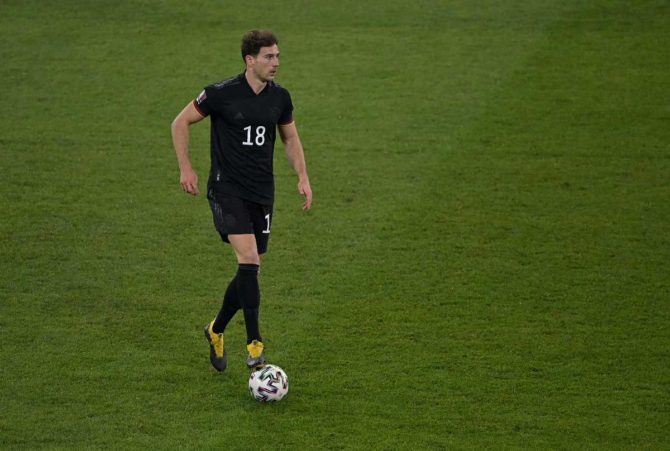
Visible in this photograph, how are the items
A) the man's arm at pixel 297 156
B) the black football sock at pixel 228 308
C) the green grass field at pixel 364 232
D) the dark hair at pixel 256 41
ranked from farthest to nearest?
the man's arm at pixel 297 156, the black football sock at pixel 228 308, the dark hair at pixel 256 41, the green grass field at pixel 364 232

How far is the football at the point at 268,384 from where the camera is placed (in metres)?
6.71

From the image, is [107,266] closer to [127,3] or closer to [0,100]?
[0,100]

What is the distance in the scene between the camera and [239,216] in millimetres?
6969

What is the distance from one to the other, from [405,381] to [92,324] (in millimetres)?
2196

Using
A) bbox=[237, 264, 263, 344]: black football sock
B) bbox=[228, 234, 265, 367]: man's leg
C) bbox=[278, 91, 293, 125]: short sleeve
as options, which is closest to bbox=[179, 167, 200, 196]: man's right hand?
bbox=[228, 234, 265, 367]: man's leg

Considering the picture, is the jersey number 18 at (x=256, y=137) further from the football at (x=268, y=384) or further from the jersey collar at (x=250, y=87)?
the football at (x=268, y=384)

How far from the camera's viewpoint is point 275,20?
14.2 m

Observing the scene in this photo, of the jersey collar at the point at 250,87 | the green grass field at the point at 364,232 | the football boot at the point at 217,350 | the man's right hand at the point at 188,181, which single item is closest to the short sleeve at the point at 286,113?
the jersey collar at the point at 250,87

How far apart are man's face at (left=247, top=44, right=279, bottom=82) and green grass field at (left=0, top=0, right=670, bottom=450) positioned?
1.81 meters

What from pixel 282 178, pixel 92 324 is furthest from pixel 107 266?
pixel 282 178

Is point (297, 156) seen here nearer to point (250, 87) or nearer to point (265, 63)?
point (250, 87)

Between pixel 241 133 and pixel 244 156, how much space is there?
14cm

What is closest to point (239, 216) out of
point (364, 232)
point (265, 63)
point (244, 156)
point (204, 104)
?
point (244, 156)

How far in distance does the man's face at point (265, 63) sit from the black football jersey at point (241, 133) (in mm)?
132
